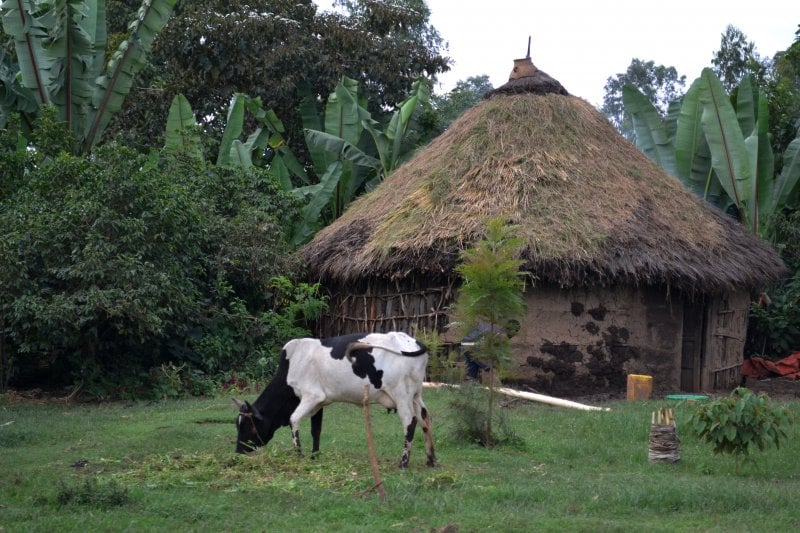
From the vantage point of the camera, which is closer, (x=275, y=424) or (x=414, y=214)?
(x=275, y=424)

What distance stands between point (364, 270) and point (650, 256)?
189 inches

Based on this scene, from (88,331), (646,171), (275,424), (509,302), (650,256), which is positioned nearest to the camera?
(275,424)

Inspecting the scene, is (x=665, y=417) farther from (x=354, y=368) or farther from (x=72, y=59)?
(x=72, y=59)

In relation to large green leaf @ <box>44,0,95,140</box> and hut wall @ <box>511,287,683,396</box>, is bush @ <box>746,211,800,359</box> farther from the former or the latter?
large green leaf @ <box>44,0,95,140</box>

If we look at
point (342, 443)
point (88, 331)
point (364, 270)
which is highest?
point (364, 270)

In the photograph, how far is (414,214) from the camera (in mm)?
16703

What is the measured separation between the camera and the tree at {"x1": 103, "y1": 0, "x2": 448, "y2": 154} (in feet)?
80.9

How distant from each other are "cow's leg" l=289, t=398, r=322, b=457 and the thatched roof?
6521 mm

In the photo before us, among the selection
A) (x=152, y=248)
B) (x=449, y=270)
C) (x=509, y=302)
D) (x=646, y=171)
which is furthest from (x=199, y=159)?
(x=509, y=302)

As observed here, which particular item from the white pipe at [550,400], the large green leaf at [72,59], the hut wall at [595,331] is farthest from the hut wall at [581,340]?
the large green leaf at [72,59]

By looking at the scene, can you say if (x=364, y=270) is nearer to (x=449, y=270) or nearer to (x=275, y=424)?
(x=449, y=270)

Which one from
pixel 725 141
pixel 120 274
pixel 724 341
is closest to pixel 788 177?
pixel 725 141

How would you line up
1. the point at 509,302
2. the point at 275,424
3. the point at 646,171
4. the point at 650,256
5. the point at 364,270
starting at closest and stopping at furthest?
the point at 275,424, the point at 509,302, the point at 650,256, the point at 364,270, the point at 646,171

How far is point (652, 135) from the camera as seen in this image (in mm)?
21781
